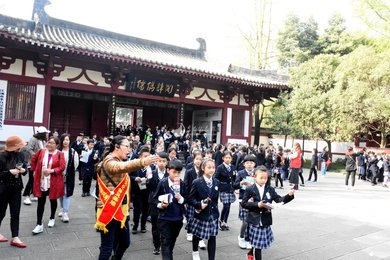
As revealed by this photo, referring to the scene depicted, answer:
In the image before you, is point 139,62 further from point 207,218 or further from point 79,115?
point 207,218

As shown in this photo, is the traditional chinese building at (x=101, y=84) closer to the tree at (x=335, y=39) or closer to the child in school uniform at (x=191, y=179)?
the child in school uniform at (x=191, y=179)

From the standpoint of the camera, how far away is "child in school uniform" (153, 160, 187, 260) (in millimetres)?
3729

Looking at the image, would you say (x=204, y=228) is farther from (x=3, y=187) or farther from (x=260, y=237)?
(x=3, y=187)

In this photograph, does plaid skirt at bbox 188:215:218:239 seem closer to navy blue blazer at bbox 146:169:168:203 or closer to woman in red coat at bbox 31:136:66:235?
navy blue blazer at bbox 146:169:168:203

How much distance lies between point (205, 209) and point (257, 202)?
671mm

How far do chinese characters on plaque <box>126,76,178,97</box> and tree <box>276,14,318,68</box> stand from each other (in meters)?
17.3

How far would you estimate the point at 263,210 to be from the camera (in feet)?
13.1

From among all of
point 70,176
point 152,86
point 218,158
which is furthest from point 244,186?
point 152,86

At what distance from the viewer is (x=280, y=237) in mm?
5555

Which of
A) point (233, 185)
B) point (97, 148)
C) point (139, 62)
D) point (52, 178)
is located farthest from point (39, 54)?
point (233, 185)

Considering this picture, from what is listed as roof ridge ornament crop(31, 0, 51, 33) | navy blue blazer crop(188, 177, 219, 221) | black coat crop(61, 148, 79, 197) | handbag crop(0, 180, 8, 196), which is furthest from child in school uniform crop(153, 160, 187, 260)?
roof ridge ornament crop(31, 0, 51, 33)

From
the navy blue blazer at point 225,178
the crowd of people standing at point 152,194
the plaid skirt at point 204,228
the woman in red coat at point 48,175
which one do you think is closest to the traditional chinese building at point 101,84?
the woman in red coat at point 48,175

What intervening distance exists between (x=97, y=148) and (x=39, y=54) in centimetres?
479

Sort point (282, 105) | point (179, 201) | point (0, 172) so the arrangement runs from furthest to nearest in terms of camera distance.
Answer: point (282, 105) < point (0, 172) < point (179, 201)
